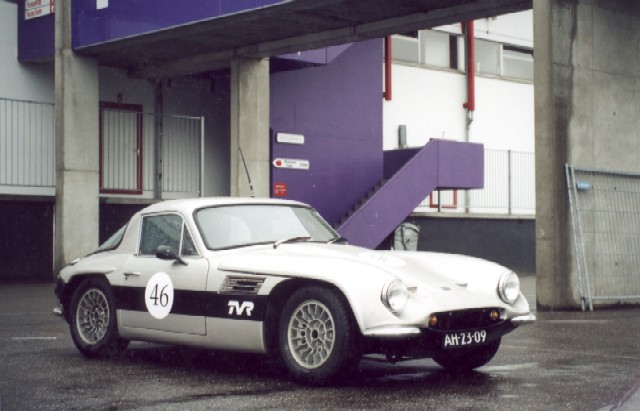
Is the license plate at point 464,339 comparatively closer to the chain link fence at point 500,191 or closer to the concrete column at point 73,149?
the concrete column at point 73,149

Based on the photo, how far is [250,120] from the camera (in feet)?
70.0

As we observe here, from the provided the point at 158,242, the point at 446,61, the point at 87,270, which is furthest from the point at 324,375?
the point at 446,61

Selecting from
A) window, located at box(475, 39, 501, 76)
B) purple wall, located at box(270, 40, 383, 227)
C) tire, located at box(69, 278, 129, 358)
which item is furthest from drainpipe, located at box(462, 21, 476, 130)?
tire, located at box(69, 278, 129, 358)

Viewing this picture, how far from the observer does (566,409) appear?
6.04 metres

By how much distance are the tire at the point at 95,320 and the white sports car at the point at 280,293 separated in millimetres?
11

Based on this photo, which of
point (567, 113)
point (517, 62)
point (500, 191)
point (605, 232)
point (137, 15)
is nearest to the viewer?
point (567, 113)

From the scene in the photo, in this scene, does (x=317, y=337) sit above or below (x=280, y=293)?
below

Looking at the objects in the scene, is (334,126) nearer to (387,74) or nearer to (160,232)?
(387,74)

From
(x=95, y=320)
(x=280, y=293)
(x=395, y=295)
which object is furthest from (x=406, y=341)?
(x=95, y=320)

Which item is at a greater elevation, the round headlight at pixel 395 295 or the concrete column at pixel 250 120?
the concrete column at pixel 250 120

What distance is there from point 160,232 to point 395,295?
252 centimetres

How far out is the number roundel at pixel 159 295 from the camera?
26.4 ft

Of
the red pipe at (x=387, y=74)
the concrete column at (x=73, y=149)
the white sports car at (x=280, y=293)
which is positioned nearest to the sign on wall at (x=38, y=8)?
the concrete column at (x=73, y=149)

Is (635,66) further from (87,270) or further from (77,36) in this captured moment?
(77,36)
